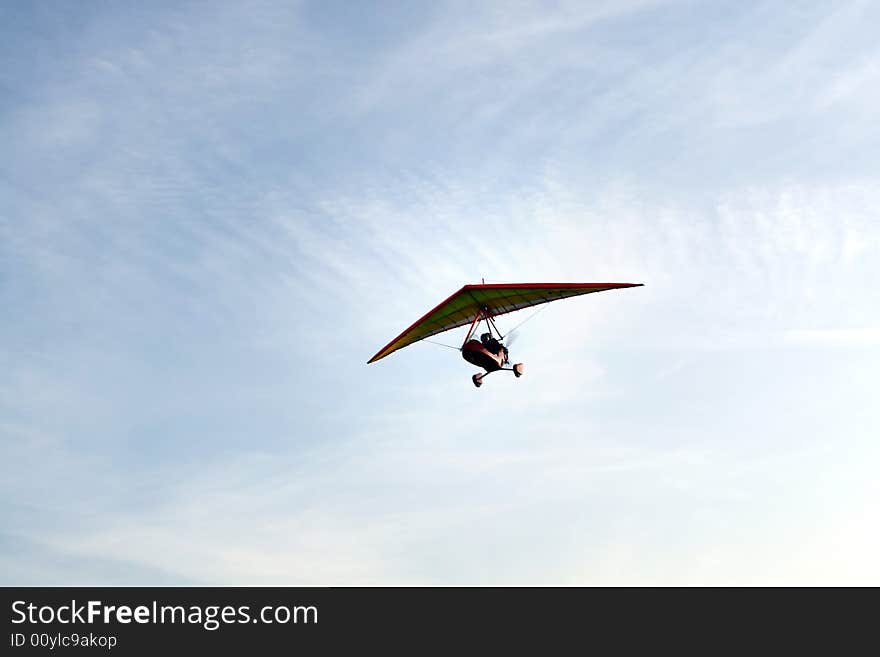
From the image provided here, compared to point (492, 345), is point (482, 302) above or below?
above

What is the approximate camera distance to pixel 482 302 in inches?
2317

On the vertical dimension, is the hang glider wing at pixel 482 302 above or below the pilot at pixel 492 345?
above

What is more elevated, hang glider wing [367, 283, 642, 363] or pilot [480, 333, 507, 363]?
hang glider wing [367, 283, 642, 363]

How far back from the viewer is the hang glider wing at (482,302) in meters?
57.2

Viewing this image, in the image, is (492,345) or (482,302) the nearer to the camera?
(492,345)

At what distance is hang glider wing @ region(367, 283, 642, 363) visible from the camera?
57.2 m

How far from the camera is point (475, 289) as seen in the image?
5703 cm
